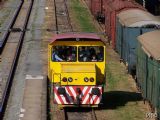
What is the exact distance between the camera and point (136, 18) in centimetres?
2580

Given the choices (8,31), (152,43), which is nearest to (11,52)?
(8,31)

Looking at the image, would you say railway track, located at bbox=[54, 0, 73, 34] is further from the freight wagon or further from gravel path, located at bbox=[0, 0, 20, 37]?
the freight wagon

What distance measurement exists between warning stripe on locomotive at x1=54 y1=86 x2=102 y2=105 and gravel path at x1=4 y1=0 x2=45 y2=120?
5.09 ft

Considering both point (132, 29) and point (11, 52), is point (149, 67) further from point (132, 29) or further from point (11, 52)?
point (11, 52)

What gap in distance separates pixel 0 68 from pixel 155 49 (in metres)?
11.2

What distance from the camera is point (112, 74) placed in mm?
26500

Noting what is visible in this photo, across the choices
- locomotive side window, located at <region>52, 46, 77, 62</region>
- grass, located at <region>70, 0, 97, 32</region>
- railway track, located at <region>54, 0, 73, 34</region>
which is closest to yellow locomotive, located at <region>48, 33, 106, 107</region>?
locomotive side window, located at <region>52, 46, 77, 62</region>

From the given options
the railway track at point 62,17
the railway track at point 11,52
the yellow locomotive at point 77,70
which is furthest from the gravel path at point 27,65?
the yellow locomotive at point 77,70

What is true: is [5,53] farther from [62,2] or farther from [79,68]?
[62,2]

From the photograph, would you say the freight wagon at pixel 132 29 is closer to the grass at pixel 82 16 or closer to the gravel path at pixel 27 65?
the gravel path at pixel 27 65

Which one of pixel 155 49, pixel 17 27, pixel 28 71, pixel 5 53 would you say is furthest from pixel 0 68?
pixel 17 27

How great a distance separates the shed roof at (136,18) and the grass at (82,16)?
11.6 m

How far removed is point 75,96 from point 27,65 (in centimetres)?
916

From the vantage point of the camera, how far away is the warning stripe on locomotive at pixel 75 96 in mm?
19486
